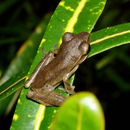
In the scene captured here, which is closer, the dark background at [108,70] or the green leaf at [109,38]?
the green leaf at [109,38]

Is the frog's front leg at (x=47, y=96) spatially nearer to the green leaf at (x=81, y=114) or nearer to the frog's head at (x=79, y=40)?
the frog's head at (x=79, y=40)

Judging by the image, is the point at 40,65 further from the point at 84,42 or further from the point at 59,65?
the point at 84,42

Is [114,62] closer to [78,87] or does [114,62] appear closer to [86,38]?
[78,87]

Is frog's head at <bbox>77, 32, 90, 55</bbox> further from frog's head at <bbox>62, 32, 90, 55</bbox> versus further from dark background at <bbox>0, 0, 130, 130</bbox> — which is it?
dark background at <bbox>0, 0, 130, 130</bbox>

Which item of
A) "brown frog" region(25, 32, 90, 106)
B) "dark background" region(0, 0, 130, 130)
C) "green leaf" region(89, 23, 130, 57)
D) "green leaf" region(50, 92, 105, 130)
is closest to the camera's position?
"green leaf" region(50, 92, 105, 130)

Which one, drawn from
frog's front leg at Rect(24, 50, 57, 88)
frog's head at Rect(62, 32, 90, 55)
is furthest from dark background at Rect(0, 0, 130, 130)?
frog's front leg at Rect(24, 50, 57, 88)

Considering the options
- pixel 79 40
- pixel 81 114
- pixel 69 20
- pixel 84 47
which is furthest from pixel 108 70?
pixel 81 114

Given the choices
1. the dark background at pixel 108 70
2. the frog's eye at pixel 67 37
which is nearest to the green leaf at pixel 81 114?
the frog's eye at pixel 67 37
